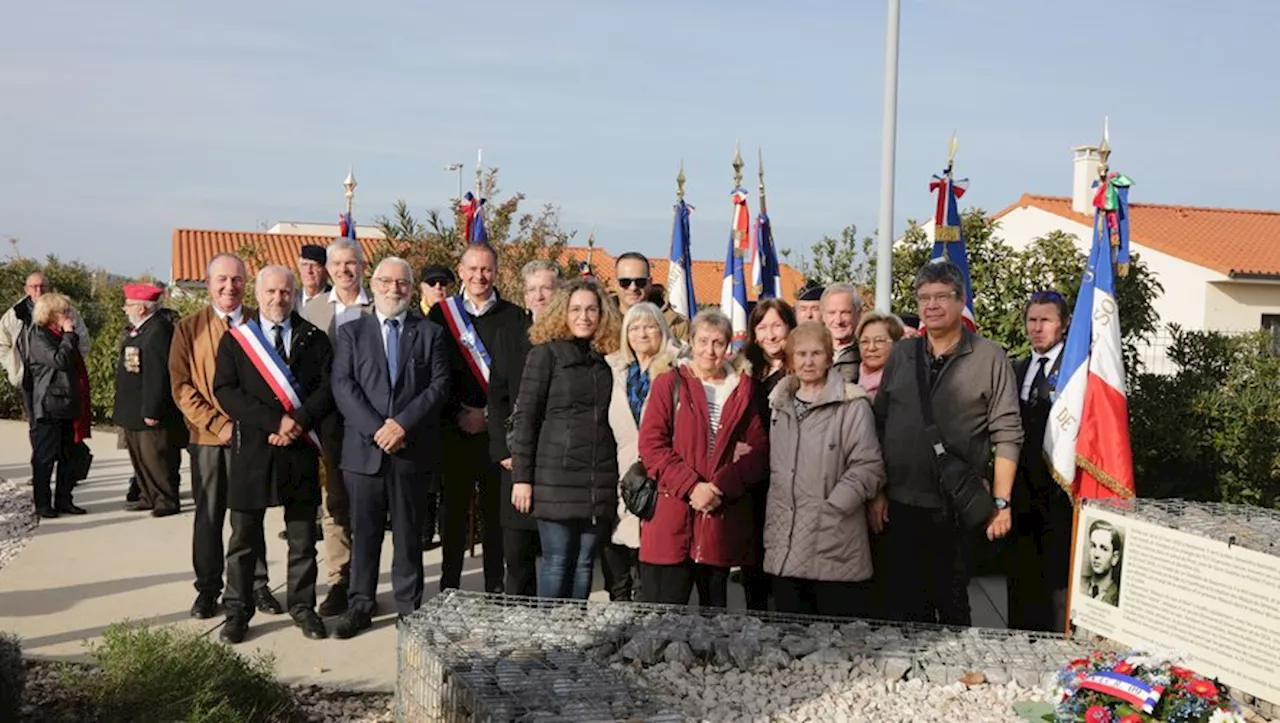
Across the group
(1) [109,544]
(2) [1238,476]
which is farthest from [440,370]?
(2) [1238,476]

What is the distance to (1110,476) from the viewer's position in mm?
5879

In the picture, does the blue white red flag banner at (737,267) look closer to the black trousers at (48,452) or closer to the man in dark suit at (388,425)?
the man in dark suit at (388,425)

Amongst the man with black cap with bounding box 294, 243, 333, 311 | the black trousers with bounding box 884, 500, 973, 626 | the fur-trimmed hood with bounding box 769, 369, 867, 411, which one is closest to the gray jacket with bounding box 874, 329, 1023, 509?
the black trousers with bounding box 884, 500, 973, 626

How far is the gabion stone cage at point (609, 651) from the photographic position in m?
3.92

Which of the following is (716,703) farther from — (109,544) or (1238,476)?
(109,544)

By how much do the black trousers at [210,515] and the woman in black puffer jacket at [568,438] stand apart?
5.57 feet

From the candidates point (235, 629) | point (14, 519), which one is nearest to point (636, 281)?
point (235, 629)

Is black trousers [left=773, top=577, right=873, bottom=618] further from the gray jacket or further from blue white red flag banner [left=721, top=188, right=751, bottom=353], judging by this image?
blue white red flag banner [left=721, top=188, right=751, bottom=353]

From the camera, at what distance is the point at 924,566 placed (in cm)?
561

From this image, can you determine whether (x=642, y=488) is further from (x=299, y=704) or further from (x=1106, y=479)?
(x=1106, y=479)

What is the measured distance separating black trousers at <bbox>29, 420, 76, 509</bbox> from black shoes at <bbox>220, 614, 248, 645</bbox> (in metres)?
4.43

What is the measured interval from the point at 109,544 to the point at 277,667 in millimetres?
3788

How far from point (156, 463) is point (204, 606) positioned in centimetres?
387

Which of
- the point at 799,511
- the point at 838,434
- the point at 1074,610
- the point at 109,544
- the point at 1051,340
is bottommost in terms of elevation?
the point at 109,544
